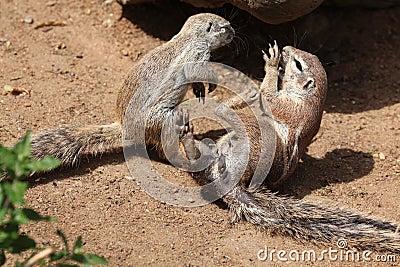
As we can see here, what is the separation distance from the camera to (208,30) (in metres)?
6.05

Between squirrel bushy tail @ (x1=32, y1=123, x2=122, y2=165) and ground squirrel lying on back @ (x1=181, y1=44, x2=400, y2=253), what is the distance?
2.42ft

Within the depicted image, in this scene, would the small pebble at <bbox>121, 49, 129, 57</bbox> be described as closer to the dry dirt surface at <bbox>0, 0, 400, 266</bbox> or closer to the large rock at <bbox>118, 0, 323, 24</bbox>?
the dry dirt surface at <bbox>0, 0, 400, 266</bbox>

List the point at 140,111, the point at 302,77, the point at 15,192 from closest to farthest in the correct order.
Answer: the point at 15,192 < the point at 140,111 < the point at 302,77

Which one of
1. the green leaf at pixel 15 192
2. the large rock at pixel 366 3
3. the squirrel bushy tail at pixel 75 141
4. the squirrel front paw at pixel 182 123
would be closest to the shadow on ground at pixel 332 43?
the large rock at pixel 366 3

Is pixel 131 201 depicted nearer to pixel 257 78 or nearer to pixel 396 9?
pixel 257 78

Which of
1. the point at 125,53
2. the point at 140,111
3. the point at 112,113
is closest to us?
Result: the point at 140,111

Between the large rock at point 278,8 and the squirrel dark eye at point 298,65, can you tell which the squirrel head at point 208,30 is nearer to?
the large rock at point 278,8

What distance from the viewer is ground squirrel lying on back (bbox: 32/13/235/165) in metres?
5.31

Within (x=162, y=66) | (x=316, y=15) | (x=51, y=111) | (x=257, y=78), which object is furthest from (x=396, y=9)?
(x=51, y=111)

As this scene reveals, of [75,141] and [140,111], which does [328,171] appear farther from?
[75,141]

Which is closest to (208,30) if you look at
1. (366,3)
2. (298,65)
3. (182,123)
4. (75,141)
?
(298,65)

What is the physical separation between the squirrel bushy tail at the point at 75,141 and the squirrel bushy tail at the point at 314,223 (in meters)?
1.35

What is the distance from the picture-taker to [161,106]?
5.55m

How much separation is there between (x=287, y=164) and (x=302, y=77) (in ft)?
3.05
